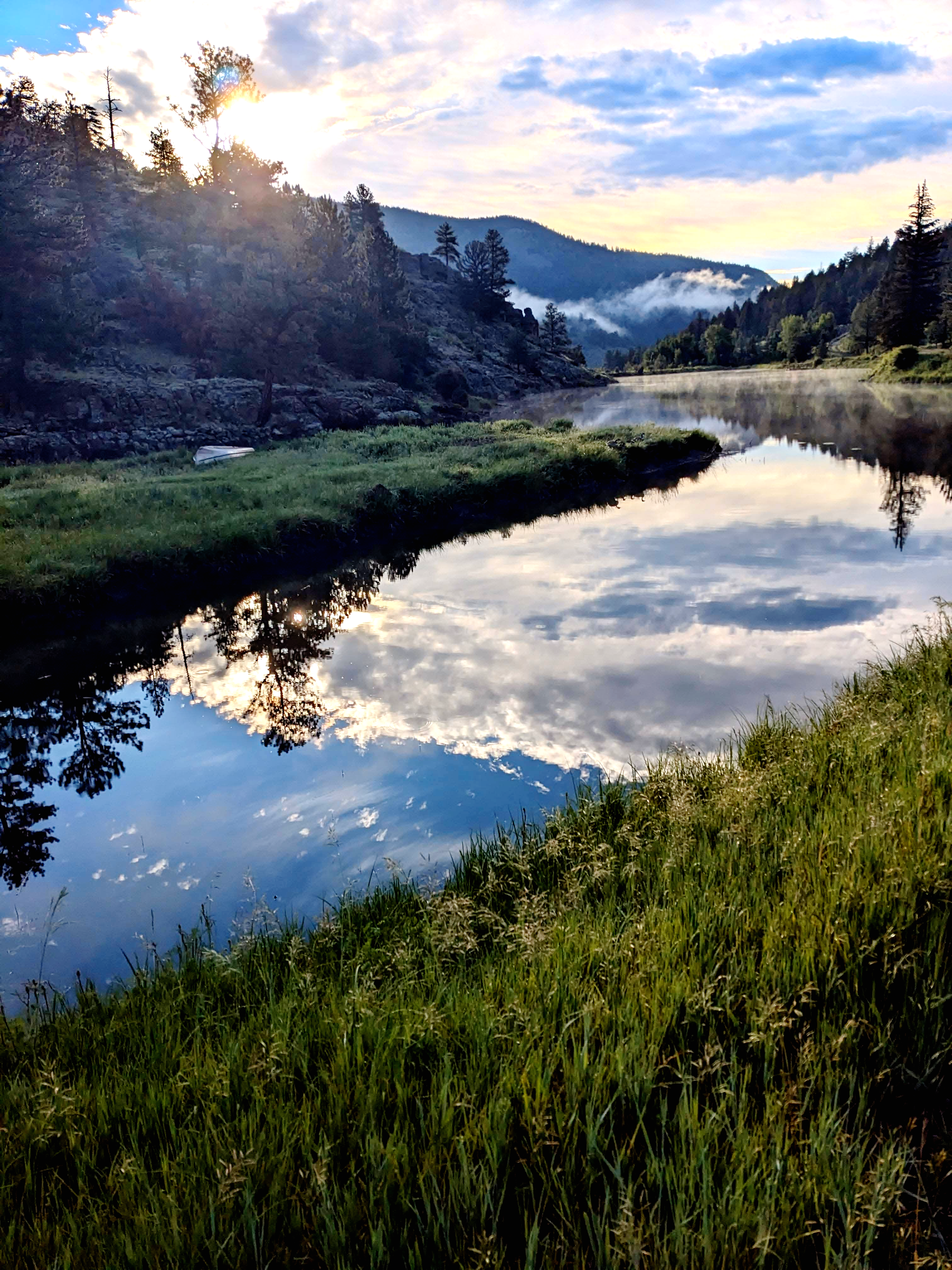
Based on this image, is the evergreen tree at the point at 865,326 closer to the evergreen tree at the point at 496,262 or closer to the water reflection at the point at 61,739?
the evergreen tree at the point at 496,262

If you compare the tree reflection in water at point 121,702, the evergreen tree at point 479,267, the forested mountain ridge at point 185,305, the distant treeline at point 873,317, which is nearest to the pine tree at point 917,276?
the distant treeline at point 873,317

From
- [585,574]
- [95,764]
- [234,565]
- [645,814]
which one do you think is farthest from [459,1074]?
[234,565]

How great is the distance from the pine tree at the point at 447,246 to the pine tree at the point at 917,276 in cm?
9282

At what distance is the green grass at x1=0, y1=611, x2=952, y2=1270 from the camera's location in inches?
112

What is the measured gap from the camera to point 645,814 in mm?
7715

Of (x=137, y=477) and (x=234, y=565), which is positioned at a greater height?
(x=137, y=477)

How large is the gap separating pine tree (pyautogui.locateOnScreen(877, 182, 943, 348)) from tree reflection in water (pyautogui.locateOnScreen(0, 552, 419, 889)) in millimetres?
101639

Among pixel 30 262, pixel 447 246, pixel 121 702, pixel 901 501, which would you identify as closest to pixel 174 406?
pixel 30 262

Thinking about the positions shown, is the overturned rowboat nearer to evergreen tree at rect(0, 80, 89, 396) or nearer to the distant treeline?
evergreen tree at rect(0, 80, 89, 396)

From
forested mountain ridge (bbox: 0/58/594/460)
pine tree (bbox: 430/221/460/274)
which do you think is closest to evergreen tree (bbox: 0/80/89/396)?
forested mountain ridge (bbox: 0/58/594/460)

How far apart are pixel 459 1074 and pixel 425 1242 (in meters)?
0.90

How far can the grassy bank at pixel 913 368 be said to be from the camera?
76500 mm

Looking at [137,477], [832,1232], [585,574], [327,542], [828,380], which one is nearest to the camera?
[832,1232]

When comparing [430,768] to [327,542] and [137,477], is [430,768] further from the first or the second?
[137,477]
